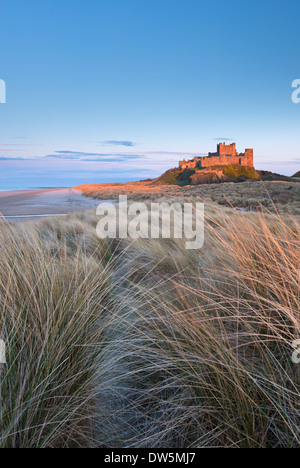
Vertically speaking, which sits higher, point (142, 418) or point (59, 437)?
point (59, 437)

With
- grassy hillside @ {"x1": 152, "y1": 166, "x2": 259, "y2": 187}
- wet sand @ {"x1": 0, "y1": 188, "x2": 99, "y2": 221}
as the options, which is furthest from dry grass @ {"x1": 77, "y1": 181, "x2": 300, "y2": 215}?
grassy hillside @ {"x1": 152, "y1": 166, "x2": 259, "y2": 187}

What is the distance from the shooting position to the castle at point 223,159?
271 ft

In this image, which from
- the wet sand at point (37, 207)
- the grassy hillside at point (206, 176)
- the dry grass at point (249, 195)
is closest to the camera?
the wet sand at point (37, 207)

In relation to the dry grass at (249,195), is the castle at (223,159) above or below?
above

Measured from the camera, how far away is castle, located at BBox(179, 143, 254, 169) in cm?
8256

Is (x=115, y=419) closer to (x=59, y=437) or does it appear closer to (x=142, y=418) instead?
(x=142, y=418)

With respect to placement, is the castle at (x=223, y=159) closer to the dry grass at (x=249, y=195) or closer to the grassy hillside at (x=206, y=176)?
the grassy hillside at (x=206, y=176)

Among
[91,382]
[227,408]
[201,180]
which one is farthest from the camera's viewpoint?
[201,180]

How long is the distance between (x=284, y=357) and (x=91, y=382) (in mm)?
888

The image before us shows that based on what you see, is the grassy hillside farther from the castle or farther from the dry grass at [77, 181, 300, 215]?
the dry grass at [77, 181, 300, 215]

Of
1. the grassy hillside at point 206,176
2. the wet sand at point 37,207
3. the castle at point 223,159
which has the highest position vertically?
the castle at point 223,159

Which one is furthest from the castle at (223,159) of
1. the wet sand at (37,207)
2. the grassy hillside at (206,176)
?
the wet sand at (37,207)

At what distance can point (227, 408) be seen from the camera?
3.31 ft
